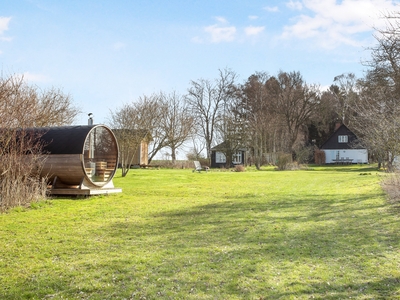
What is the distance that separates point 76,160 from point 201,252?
26.9ft

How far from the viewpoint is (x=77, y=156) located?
509 inches

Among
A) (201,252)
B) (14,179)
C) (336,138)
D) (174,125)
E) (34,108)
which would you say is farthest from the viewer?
(336,138)

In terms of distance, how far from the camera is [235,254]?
5703 millimetres

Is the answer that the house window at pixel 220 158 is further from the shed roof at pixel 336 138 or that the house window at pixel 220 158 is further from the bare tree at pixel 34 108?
the bare tree at pixel 34 108

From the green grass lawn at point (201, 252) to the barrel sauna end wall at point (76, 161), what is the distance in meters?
2.71

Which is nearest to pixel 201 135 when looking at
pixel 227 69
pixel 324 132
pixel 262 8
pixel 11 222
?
pixel 227 69

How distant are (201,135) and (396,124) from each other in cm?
3522

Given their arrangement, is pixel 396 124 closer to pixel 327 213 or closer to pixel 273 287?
pixel 327 213

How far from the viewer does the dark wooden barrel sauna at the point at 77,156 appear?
1308cm

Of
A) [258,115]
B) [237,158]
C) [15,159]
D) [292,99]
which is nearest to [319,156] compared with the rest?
[292,99]

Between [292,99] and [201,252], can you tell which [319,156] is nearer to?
[292,99]

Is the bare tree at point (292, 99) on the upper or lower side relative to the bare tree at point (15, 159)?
upper

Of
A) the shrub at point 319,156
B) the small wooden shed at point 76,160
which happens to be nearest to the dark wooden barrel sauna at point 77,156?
the small wooden shed at point 76,160

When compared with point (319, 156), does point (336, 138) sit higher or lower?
higher
